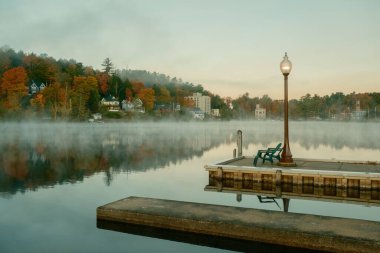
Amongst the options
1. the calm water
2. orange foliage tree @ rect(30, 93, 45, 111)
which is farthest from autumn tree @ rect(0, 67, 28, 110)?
the calm water

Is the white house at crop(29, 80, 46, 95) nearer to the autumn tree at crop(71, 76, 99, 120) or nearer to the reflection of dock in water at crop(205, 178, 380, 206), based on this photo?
the autumn tree at crop(71, 76, 99, 120)

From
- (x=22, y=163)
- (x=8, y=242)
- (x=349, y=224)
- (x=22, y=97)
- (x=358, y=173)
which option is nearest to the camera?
(x=349, y=224)

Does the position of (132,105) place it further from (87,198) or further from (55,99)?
(87,198)

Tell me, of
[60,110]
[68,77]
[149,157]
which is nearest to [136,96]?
[68,77]

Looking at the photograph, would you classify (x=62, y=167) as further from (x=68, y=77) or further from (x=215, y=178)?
(x=68, y=77)

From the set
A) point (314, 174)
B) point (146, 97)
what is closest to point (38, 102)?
point (146, 97)

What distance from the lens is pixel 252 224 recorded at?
1063cm

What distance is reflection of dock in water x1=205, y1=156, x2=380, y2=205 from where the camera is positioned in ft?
56.2

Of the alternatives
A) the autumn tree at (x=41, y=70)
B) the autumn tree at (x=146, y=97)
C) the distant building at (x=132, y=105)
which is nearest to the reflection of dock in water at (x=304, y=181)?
the autumn tree at (x=41, y=70)

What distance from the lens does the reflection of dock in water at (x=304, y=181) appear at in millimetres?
17141

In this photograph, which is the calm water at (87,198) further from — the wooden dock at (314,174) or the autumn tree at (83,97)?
the autumn tree at (83,97)

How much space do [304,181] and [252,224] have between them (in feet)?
27.2

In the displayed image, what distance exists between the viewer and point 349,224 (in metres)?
10.6

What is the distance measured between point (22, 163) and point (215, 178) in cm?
1875
